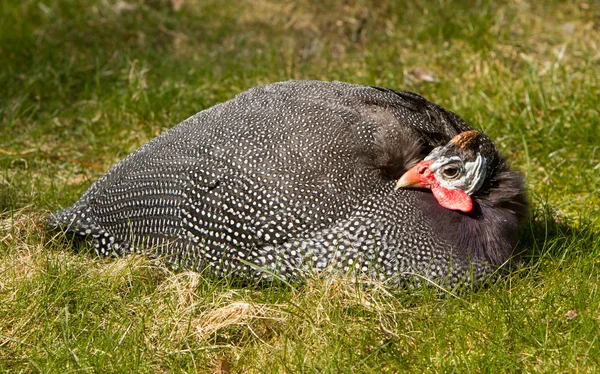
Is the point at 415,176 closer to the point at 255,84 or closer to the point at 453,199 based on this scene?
the point at 453,199

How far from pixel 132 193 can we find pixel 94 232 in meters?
0.26

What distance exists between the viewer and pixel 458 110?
15.3 ft

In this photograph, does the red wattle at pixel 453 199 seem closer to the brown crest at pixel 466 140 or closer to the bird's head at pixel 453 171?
the bird's head at pixel 453 171

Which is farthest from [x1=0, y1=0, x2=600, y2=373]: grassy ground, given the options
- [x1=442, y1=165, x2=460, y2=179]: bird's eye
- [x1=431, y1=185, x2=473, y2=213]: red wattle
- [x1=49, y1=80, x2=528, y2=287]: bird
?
[x1=442, y1=165, x2=460, y2=179]: bird's eye

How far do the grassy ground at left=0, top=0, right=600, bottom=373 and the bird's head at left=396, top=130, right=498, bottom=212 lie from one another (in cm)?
37

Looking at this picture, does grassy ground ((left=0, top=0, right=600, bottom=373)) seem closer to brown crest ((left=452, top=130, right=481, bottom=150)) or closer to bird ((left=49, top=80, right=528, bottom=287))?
bird ((left=49, top=80, right=528, bottom=287))

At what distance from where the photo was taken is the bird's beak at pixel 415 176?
10.3 feet

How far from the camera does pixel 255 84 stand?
16.6 feet

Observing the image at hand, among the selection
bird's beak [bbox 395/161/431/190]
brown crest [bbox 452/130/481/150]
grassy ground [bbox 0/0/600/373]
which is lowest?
grassy ground [bbox 0/0/600/373]

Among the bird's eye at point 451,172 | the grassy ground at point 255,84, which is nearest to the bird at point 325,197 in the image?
the bird's eye at point 451,172

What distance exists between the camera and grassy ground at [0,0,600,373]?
2.80 meters

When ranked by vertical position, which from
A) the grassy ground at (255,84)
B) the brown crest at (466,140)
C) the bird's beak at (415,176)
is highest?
the brown crest at (466,140)

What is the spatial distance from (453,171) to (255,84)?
217 centimetres

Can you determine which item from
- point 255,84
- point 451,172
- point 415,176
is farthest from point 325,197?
point 255,84
